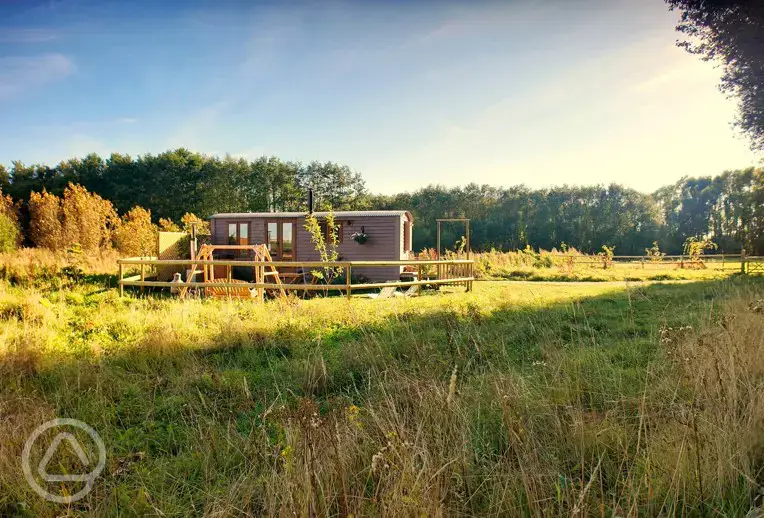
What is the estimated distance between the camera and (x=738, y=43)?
907cm

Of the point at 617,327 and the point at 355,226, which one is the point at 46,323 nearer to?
the point at 617,327

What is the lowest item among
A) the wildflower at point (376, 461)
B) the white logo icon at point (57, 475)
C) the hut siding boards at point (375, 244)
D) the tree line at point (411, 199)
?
the white logo icon at point (57, 475)

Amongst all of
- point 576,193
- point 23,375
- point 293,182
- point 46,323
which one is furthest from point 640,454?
point 576,193

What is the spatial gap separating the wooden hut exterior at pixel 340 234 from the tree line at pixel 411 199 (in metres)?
14.7

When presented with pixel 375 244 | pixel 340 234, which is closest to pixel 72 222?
pixel 340 234

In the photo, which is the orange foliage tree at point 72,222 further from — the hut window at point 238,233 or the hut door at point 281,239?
the hut door at point 281,239

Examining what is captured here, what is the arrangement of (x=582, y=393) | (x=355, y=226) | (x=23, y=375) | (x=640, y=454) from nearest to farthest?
1. (x=640, y=454)
2. (x=582, y=393)
3. (x=23, y=375)
4. (x=355, y=226)

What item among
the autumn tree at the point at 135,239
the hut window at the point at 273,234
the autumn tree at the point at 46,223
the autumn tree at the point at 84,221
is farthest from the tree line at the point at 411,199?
the hut window at the point at 273,234

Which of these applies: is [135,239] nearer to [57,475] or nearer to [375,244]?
[375,244]

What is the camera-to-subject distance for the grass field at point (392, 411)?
1.80 m

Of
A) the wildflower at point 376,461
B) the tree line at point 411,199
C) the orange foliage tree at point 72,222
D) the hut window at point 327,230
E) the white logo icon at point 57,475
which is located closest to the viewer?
the wildflower at point 376,461

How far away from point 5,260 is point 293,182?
967 inches

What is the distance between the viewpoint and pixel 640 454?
2092mm

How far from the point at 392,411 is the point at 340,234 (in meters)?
13.5
